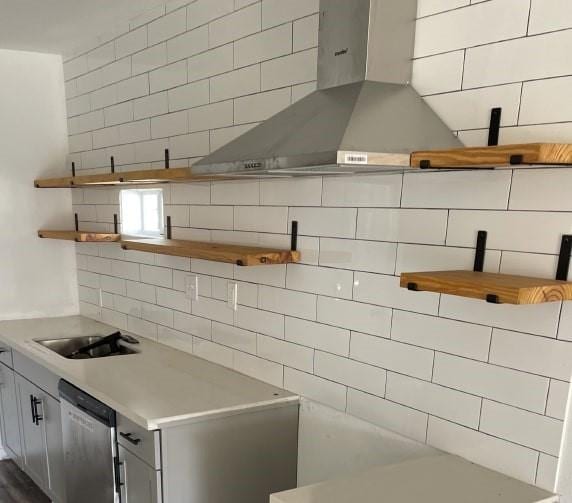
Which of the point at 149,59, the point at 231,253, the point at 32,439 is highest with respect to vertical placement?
→ the point at 149,59

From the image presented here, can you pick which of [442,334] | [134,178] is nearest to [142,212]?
[134,178]

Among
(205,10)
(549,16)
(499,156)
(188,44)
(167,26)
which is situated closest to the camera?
(499,156)

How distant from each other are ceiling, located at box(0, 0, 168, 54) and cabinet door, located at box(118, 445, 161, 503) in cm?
204

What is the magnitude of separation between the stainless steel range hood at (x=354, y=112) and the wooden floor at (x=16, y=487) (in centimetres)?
244

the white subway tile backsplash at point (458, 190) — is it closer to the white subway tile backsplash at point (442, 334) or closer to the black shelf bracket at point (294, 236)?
the white subway tile backsplash at point (442, 334)

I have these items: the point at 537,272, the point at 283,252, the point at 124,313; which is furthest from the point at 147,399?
the point at 537,272

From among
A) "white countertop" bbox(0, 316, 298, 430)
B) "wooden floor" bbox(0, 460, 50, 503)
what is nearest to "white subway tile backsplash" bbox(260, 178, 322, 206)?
"white countertop" bbox(0, 316, 298, 430)

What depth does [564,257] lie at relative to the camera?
1.25 metres

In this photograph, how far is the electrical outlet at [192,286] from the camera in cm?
250

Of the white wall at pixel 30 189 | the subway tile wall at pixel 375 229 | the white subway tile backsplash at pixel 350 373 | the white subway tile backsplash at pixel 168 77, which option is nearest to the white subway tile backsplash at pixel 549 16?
the subway tile wall at pixel 375 229

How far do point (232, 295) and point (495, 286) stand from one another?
137 centimetres

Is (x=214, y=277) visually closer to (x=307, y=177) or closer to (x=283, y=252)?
(x=283, y=252)

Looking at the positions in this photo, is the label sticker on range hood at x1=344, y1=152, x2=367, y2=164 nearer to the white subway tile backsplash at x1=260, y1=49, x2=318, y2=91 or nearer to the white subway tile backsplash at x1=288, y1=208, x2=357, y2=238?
the white subway tile backsplash at x1=288, y1=208, x2=357, y2=238

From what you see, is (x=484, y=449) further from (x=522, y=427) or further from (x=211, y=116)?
(x=211, y=116)
